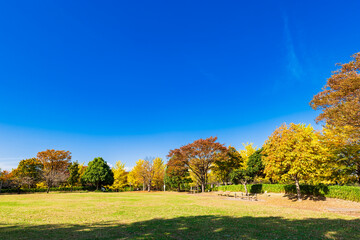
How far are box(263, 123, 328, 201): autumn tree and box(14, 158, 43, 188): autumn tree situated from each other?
55.1 metres

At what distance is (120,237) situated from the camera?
8.23m

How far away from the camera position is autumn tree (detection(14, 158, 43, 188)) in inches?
1813

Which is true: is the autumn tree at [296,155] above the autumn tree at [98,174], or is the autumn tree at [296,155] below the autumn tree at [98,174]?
above

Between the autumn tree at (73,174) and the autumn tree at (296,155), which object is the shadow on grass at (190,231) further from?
the autumn tree at (73,174)

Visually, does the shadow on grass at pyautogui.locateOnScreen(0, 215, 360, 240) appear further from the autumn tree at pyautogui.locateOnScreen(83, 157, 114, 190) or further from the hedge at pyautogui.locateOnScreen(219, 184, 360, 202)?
the autumn tree at pyautogui.locateOnScreen(83, 157, 114, 190)

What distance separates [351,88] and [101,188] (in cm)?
6295

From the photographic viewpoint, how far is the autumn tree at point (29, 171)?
4606 cm

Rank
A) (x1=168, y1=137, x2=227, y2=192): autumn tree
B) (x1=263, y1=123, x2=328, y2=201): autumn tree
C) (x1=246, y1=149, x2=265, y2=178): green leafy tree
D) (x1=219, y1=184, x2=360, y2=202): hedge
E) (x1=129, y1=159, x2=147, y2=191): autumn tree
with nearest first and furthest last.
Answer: (x1=219, y1=184, x2=360, y2=202): hedge < (x1=263, y1=123, x2=328, y2=201): autumn tree < (x1=246, y1=149, x2=265, y2=178): green leafy tree < (x1=168, y1=137, x2=227, y2=192): autumn tree < (x1=129, y1=159, x2=147, y2=191): autumn tree

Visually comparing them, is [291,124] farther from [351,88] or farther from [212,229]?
[212,229]

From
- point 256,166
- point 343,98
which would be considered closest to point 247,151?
point 256,166

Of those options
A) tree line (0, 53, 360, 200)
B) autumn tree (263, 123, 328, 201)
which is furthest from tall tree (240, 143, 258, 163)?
autumn tree (263, 123, 328, 201)

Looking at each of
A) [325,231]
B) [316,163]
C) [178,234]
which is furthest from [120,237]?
[316,163]

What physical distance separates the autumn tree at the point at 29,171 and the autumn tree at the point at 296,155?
55.1 metres

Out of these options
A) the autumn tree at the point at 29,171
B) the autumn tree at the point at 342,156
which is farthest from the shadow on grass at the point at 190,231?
the autumn tree at the point at 29,171
